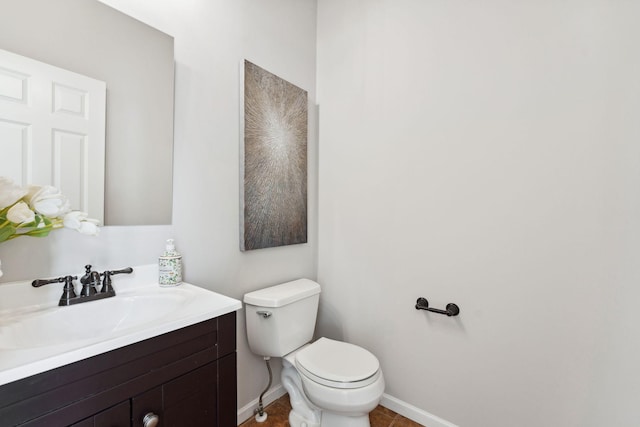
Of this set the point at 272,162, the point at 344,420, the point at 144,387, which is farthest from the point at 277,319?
the point at 272,162

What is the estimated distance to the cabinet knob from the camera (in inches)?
29.8

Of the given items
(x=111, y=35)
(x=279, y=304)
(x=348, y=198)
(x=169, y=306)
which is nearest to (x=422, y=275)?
(x=348, y=198)

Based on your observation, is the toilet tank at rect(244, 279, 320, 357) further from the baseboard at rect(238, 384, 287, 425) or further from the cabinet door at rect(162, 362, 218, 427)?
the cabinet door at rect(162, 362, 218, 427)

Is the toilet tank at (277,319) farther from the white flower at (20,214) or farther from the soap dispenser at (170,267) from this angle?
the white flower at (20,214)

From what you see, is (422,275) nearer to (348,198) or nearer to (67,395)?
(348,198)

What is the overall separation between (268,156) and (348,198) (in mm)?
578

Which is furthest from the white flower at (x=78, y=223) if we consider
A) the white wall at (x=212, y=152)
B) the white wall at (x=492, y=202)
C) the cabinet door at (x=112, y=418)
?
the white wall at (x=492, y=202)

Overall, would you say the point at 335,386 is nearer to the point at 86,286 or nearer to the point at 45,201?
the point at 86,286

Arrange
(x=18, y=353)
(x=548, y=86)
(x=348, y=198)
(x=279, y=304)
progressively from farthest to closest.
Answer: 1. (x=348, y=198)
2. (x=279, y=304)
3. (x=548, y=86)
4. (x=18, y=353)

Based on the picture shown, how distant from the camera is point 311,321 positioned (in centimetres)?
168

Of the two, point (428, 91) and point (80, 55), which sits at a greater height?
point (428, 91)

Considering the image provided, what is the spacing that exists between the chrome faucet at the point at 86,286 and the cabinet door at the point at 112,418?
423 mm

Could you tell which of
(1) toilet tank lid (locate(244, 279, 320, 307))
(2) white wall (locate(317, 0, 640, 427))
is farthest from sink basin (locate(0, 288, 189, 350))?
(2) white wall (locate(317, 0, 640, 427))

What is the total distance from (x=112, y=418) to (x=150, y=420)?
3.6 inches
